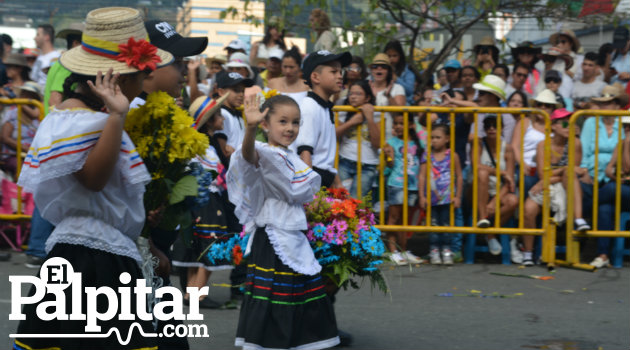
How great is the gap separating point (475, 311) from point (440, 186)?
2.42 meters

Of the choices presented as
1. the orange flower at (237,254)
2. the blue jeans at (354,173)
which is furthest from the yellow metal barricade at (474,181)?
the orange flower at (237,254)

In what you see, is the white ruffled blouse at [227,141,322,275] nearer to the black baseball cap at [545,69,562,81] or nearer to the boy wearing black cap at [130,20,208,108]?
the boy wearing black cap at [130,20,208,108]

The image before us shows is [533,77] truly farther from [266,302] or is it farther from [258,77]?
[266,302]

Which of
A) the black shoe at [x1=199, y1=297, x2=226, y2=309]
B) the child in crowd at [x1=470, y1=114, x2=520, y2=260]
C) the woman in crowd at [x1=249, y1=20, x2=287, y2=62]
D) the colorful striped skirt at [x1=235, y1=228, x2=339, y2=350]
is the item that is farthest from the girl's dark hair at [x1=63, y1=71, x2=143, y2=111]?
the woman in crowd at [x1=249, y1=20, x2=287, y2=62]

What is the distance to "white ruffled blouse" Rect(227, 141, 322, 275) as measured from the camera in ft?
18.1

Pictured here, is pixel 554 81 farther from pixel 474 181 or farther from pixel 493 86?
pixel 474 181

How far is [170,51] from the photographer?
4.39 meters

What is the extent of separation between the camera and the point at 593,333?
6.65m

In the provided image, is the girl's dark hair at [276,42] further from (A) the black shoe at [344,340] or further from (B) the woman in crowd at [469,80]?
(A) the black shoe at [344,340]

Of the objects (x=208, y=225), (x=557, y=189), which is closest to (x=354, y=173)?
(x=557, y=189)

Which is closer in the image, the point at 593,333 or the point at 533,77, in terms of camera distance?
the point at 593,333

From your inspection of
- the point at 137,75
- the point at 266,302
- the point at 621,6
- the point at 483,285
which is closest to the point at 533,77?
the point at 621,6

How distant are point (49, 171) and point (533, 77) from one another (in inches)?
361

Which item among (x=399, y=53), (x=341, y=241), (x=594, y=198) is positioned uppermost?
(x=399, y=53)
